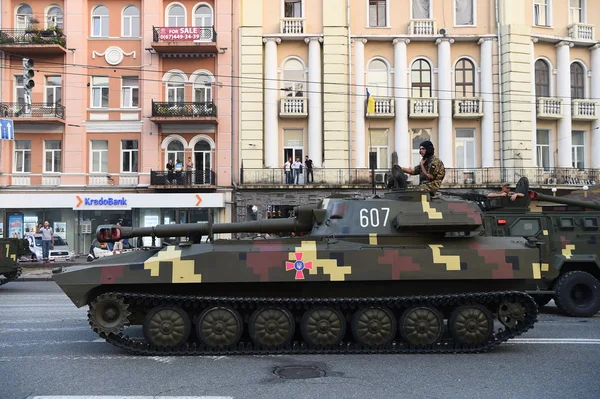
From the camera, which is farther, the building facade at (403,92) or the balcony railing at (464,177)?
the building facade at (403,92)

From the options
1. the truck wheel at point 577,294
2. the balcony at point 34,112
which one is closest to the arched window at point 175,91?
the balcony at point 34,112

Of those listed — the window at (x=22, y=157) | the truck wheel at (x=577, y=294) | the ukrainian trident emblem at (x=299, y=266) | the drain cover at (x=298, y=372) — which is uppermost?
the window at (x=22, y=157)

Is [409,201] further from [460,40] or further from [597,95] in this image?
[597,95]

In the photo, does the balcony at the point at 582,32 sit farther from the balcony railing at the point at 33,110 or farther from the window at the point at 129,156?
the balcony railing at the point at 33,110

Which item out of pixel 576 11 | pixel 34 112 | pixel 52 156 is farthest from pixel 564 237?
pixel 34 112

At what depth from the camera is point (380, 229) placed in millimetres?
9109

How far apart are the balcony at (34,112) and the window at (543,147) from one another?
22.3 m

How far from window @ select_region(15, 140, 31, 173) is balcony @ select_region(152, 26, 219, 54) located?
7.69m

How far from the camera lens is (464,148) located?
28.5 m

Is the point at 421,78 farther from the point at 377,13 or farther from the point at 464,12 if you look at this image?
the point at 464,12

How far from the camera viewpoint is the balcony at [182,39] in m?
26.7

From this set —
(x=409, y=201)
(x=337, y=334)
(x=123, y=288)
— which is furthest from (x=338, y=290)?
(x=123, y=288)

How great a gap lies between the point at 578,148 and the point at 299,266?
83.1ft

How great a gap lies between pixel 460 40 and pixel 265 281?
22963 mm
